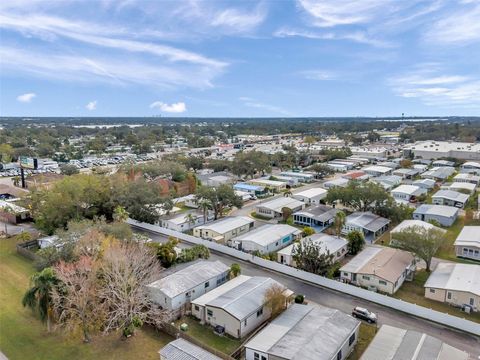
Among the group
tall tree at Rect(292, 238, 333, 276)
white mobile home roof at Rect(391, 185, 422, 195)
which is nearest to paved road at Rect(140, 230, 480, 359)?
tall tree at Rect(292, 238, 333, 276)

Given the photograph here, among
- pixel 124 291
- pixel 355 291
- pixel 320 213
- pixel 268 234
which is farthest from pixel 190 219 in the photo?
pixel 355 291

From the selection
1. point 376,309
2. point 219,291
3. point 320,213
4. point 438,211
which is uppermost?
point 438,211

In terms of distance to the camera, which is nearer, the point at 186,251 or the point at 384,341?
the point at 384,341

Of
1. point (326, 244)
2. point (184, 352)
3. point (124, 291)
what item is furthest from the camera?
point (326, 244)

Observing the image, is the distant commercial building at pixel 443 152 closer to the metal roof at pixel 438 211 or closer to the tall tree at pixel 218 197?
the metal roof at pixel 438 211

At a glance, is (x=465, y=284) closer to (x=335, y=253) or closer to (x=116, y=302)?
(x=335, y=253)

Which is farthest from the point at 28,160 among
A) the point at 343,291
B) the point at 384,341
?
the point at 384,341

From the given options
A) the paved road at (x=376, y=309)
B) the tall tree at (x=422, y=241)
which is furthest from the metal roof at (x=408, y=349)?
the tall tree at (x=422, y=241)

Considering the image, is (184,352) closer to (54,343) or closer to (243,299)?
(243,299)
